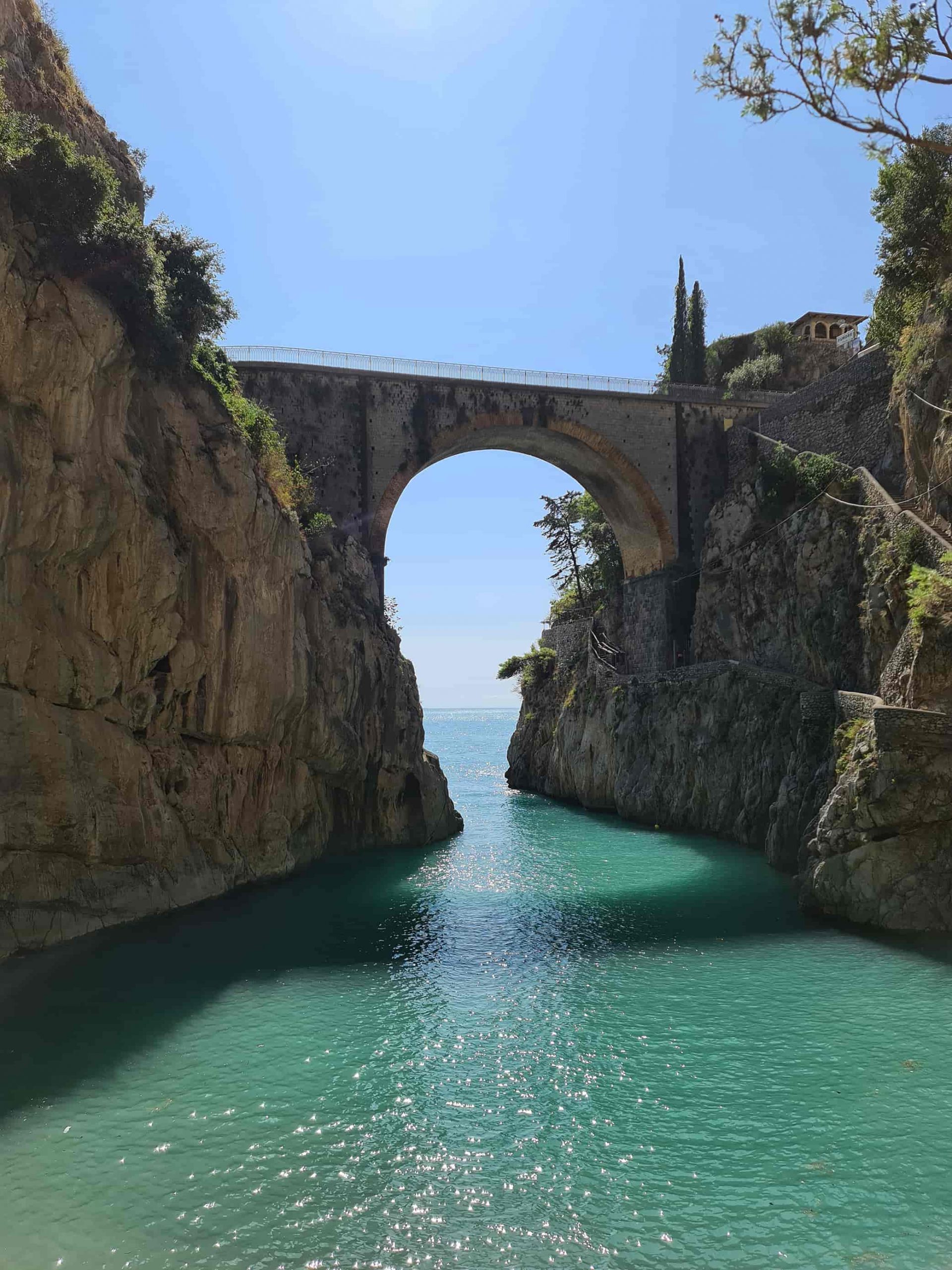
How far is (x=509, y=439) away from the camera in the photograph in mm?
31984

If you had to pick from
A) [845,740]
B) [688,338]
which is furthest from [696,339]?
[845,740]

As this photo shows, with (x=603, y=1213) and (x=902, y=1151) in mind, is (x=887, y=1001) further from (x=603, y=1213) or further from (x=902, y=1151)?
(x=603, y=1213)

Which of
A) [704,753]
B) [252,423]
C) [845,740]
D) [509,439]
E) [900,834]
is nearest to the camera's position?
[900,834]

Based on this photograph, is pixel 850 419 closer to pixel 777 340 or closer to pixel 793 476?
pixel 793 476

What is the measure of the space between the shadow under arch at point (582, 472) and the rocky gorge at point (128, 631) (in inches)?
286

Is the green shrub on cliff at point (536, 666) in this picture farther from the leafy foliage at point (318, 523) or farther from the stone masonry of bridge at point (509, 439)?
the leafy foliage at point (318, 523)

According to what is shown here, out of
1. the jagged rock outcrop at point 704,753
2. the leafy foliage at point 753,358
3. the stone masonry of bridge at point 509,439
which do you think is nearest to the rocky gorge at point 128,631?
the stone masonry of bridge at point 509,439

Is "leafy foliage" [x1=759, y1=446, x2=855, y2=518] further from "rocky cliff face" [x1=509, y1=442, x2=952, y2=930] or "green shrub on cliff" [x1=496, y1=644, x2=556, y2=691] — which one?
"green shrub on cliff" [x1=496, y1=644, x2=556, y2=691]

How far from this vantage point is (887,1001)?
11.6 meters

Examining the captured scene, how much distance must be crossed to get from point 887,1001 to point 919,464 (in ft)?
39.8

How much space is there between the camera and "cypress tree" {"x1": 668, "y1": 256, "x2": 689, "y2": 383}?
154 feet

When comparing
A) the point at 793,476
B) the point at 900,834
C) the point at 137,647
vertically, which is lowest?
the point at 900,834

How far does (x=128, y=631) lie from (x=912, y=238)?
2121 cm

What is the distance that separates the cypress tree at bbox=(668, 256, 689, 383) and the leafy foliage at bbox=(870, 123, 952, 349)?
2374 centimetres
